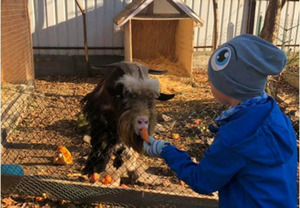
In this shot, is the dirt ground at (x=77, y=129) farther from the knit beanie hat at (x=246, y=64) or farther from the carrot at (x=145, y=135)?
the knit beanie hat at (x=246, y=64)

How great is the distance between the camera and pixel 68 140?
461 cm

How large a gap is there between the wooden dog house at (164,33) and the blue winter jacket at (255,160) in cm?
532

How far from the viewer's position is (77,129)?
4.86m

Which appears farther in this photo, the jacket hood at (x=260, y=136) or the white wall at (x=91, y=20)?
the white wall at (x=91, y=20)

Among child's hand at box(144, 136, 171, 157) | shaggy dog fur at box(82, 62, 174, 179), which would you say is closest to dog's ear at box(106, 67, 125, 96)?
shaggy dog fur at box(82, 62, 174, 179)

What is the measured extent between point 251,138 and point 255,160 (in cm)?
10

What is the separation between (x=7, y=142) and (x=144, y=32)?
5.08 meters

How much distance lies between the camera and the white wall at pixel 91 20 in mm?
7789

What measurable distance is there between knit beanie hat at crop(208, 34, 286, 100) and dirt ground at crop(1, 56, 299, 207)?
1.77 m

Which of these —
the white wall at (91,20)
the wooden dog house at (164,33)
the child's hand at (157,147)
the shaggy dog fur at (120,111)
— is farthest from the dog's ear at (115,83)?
the white wall at (91,20)

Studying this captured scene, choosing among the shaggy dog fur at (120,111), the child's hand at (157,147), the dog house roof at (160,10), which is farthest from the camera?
the dog house roof at (160,10)

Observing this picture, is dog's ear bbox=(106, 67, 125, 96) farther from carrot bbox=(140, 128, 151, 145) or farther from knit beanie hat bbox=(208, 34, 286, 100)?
knit beanie hat bbox=(208, 34, 286, 100)

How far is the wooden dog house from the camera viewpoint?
704 cm

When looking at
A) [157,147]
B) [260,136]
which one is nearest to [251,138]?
[260,136]
